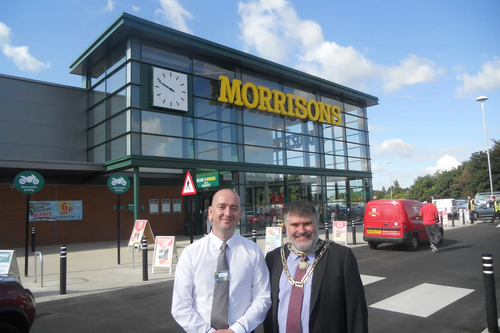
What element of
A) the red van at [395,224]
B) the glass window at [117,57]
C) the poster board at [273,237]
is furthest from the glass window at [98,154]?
the red van at [395,224]

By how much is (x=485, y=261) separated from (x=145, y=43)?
51.7 feet

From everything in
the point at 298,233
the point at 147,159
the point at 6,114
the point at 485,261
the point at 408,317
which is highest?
the point at 6,114

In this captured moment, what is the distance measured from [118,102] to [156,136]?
2.60m

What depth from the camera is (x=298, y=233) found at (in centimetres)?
256

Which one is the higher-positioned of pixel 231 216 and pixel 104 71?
pixel 104 71

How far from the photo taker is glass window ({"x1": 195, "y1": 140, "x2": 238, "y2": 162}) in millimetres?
17656

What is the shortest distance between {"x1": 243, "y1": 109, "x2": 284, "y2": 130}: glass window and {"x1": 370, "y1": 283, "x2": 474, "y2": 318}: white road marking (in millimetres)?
14206

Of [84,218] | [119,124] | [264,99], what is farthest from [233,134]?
[84,218]

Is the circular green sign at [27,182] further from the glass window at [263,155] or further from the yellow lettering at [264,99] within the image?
the yellow lettering at [264,99]

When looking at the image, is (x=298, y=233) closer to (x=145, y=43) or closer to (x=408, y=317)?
(x=408, y=317)

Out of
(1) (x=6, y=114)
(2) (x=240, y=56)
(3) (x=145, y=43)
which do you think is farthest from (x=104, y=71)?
(2) (x=240, y=56)

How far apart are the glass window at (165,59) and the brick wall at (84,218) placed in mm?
7191

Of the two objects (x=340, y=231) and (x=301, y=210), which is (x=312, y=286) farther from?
(x=340, y=231)

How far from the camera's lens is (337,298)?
7.80ft
